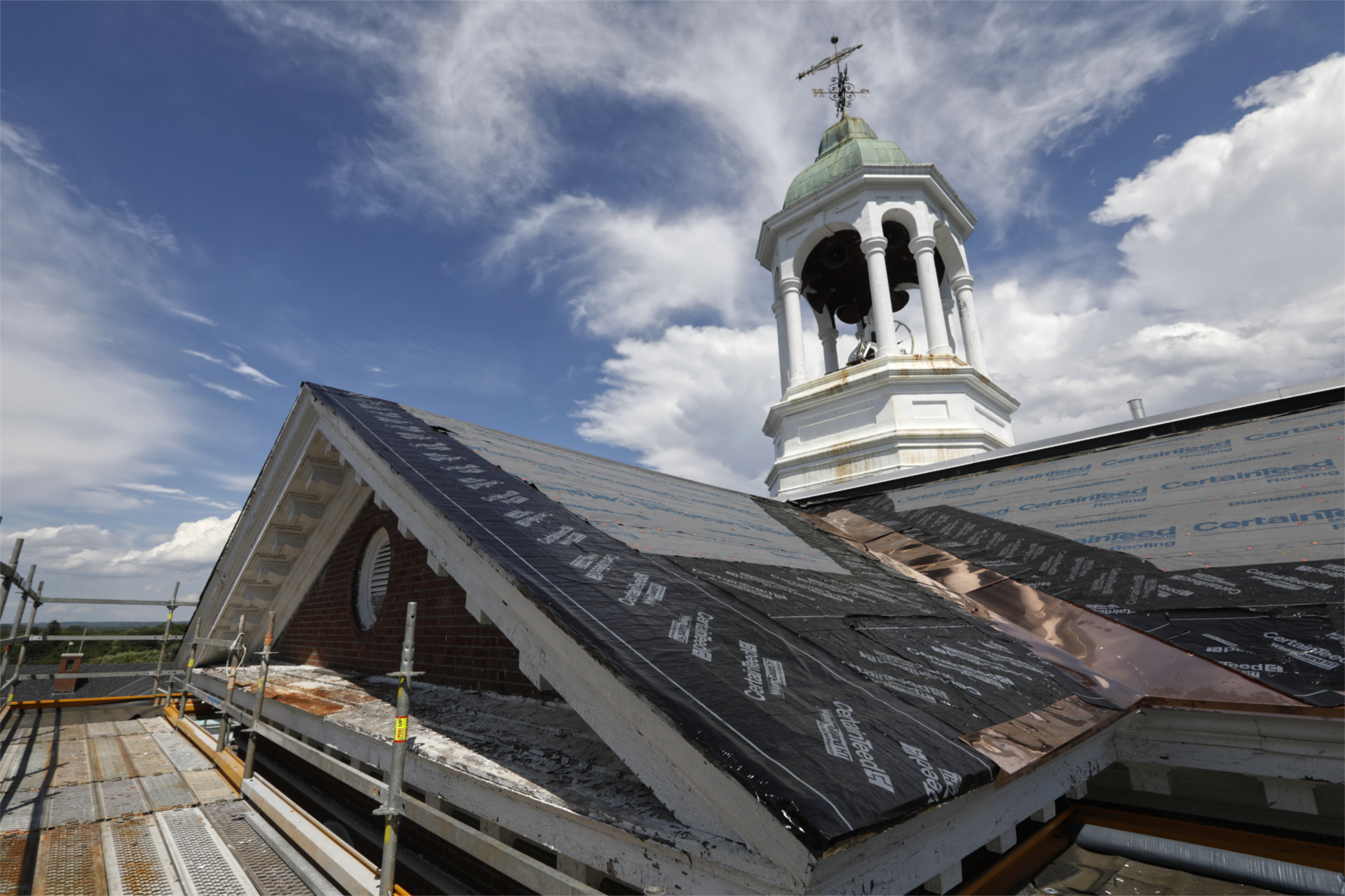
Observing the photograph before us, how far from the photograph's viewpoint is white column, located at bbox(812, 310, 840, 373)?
1744cm

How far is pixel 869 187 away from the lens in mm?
13750

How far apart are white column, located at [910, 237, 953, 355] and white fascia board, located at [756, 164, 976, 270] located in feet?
4.38

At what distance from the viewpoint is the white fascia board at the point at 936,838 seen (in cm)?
164

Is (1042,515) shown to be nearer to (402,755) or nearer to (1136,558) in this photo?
(1136,558)

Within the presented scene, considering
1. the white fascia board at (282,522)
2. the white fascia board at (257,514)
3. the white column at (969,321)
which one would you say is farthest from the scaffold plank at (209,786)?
the white column at (969,321)

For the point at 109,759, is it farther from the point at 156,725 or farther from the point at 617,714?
the point at 617,714

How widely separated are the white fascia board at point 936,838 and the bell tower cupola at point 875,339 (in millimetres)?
8673

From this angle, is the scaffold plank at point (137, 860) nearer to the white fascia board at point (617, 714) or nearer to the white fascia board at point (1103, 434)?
the white fascia board at point (617, 714)

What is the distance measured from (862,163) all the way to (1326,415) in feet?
35.0

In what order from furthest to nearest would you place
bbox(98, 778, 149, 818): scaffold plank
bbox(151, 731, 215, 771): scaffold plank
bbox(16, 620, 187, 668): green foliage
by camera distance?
1. bbox(16, 620, 187, 668): green foliage
2. bbox(151, 731, 215, 771): scaffold plank
3. bbox(98, 778, 149, 818): scaffold plank

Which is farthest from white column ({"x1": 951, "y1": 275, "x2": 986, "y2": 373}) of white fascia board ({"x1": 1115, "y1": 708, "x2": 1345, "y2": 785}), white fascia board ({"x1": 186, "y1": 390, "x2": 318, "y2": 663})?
white fascia board ({"x1": 186, "y1": 390, "x2": 318, "y2": 663})

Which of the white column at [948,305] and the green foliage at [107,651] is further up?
the white column at [948,305]

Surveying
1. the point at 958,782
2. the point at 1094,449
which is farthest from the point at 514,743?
the point at 1094,449

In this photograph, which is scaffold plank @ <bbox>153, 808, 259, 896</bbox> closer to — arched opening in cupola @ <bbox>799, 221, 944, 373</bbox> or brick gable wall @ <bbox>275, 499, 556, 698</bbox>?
brick gable wall @ <bbox>275, 499, 556, 698</bbox>
